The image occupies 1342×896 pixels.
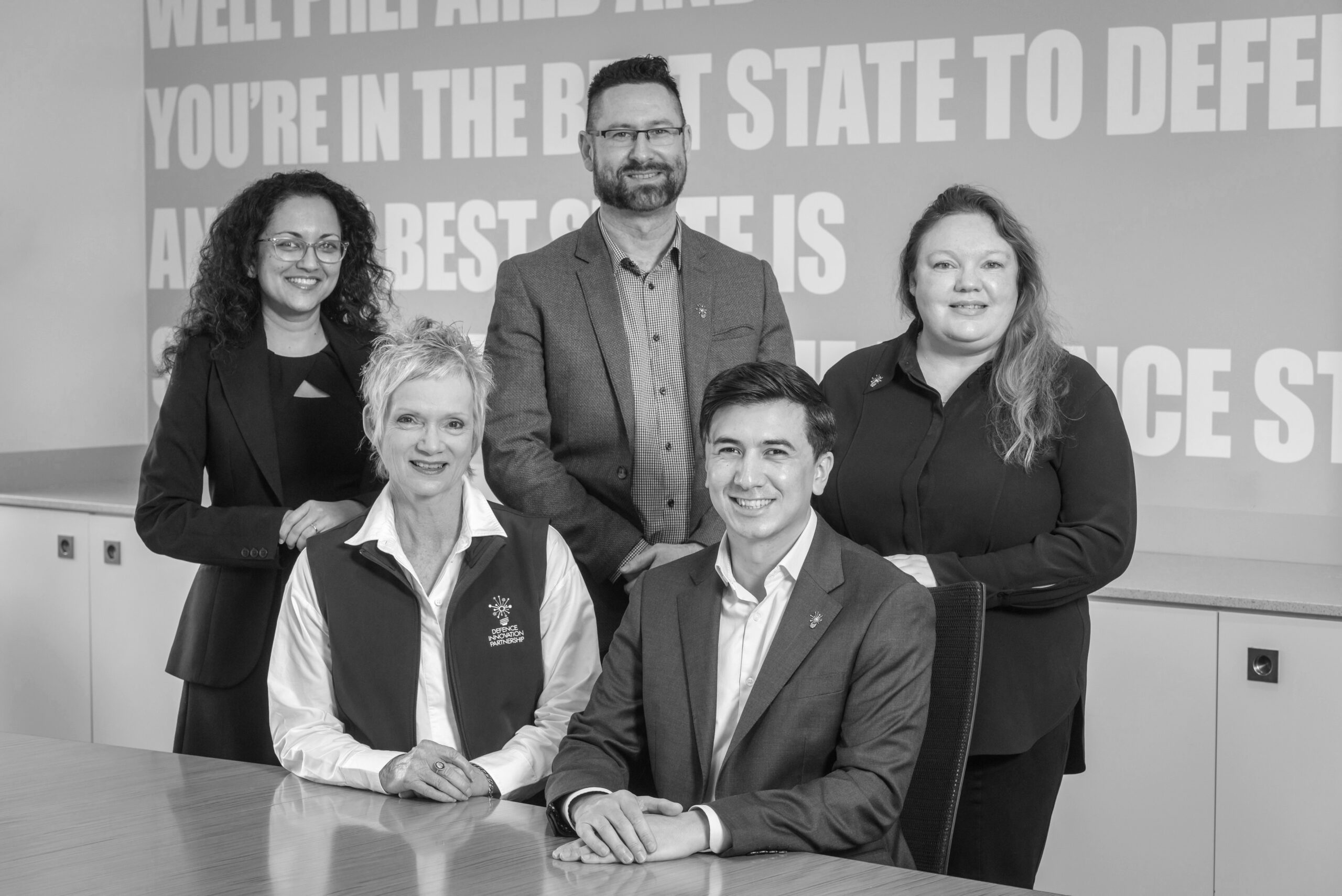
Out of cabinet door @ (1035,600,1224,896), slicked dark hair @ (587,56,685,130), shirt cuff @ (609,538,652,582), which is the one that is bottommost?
cabinet door @ (1035,600,1224,896)

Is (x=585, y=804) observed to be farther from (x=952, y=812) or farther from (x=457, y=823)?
(x=952, y=812)

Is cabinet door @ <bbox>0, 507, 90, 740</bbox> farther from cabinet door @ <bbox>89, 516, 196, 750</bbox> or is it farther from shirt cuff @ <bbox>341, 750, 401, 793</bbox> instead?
shirt cuff @ <bbox>341, 750, 401, 793</bbox>

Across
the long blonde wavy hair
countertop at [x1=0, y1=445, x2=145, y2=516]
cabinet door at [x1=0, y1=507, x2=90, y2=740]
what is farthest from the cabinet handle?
cabinet door at [x1=0, y1=507, x2=90, y2=740]

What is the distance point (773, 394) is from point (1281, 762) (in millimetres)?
1768

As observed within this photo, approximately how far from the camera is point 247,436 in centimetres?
271

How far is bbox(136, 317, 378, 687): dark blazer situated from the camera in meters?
2.71

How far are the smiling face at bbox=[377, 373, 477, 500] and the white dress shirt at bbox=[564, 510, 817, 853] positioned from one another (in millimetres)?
512

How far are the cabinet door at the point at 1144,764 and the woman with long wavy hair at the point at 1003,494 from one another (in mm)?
939

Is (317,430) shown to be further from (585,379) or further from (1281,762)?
(1281,762)

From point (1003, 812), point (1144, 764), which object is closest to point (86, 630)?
point (1144, 764)

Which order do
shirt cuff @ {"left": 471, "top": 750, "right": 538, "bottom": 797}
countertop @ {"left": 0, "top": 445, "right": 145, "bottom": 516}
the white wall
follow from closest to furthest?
1. shirt cuff @ {"left": 471, "top": 750, "right": 538, "bottom": 797}
2. countertop @ {"left": 0, "top": 445, "right": 145, "bottom": 516}
3. the white wall

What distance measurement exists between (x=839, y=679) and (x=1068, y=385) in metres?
0.69

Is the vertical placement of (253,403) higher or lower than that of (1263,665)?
higher

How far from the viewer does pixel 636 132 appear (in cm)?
263
